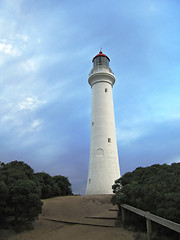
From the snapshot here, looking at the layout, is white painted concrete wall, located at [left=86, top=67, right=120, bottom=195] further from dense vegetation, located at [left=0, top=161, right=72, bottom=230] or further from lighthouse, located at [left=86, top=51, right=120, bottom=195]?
dense vegetation, located at [left=0, top=161, right=72, bottom=230]

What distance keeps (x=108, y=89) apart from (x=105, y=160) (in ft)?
28.0

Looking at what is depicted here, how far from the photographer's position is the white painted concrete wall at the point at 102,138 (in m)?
22.1

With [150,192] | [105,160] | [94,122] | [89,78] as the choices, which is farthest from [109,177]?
[150,192]

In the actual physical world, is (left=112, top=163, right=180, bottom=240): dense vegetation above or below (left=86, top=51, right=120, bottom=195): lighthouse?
below

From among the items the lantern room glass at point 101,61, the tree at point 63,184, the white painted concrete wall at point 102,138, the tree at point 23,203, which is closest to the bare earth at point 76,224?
the tree at point 23,203

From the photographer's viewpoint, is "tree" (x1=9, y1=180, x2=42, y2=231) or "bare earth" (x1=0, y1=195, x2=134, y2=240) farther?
"tree" (x1=9, y1=180, x2=42, y2=231)

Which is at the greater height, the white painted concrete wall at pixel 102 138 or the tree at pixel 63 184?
the white painted concrete wall at pixel 102 138

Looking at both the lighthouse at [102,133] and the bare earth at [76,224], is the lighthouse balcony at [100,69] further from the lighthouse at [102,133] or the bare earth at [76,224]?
the bare earth at [76,224]

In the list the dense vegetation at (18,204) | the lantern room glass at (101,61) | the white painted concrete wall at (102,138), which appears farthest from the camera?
the lantern room glass at (101,61)

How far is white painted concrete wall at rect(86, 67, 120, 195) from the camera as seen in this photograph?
72.6 feet

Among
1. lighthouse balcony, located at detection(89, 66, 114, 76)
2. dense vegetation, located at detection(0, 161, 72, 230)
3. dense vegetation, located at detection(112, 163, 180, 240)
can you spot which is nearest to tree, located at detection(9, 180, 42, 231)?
dense vegetation, located at detection(0, 161, 72, 230)

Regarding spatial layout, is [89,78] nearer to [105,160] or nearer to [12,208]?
[105,160]

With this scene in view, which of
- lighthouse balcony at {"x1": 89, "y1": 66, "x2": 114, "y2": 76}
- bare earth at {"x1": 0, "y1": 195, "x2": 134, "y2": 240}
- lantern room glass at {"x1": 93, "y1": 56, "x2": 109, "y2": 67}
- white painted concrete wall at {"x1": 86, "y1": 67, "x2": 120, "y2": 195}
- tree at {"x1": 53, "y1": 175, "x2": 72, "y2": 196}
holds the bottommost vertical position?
bare earth at {"x1": 0, "y1": 195, "x2": 134, "y2": 240}

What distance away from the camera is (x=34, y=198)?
10945 millimetres
